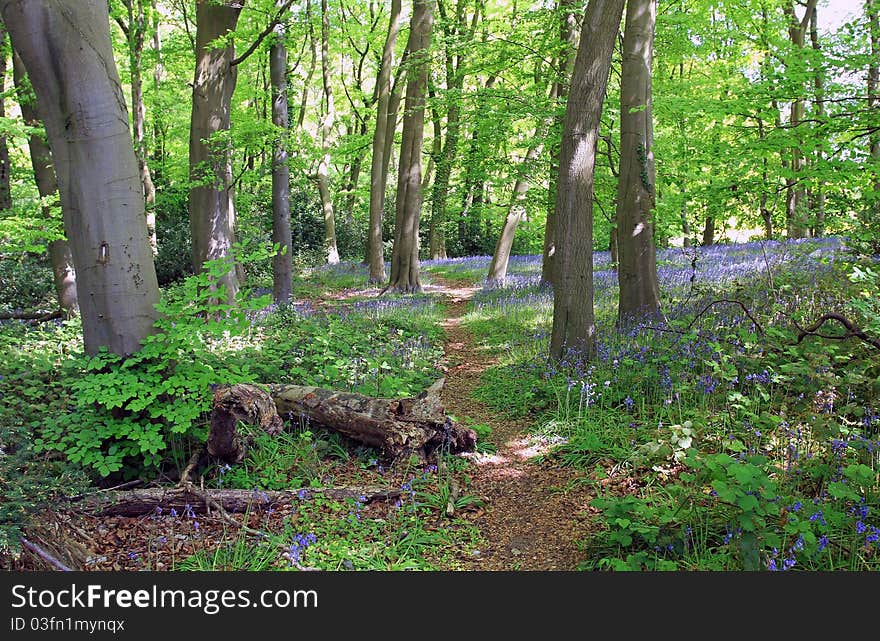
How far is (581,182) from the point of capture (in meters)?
6.80

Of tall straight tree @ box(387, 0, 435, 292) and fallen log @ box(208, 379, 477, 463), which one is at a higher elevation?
tall straight tree @ box(387, 0, 435, 292)

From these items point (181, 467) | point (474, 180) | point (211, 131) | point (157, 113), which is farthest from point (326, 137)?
point (181, 467)

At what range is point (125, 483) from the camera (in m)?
4.29

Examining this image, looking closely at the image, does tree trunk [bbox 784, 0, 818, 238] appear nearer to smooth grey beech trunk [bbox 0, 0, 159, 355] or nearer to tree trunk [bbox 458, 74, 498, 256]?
tree trunk [bbox 458, 74, 498, 256]

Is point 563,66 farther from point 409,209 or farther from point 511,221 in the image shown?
point 409,209

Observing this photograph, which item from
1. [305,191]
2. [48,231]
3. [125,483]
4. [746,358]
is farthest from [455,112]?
[125,483]

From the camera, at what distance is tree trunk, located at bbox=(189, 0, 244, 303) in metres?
9.48

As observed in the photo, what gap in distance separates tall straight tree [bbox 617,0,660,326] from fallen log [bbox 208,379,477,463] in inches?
157

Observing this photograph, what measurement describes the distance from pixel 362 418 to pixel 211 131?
23.1 feet

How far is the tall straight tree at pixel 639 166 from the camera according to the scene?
320 inches

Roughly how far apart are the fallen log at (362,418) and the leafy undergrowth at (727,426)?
113 cm

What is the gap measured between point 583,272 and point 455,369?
238cm

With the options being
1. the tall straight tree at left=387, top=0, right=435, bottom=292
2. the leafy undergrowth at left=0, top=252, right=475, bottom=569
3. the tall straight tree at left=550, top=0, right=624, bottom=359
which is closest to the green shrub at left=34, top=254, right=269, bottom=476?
the leafy undergrowth at left=0, top=252, right=475, bottom=569

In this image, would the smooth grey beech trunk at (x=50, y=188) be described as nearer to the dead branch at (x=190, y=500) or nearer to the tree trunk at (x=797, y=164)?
the dead branch at (x=190, y=500)
